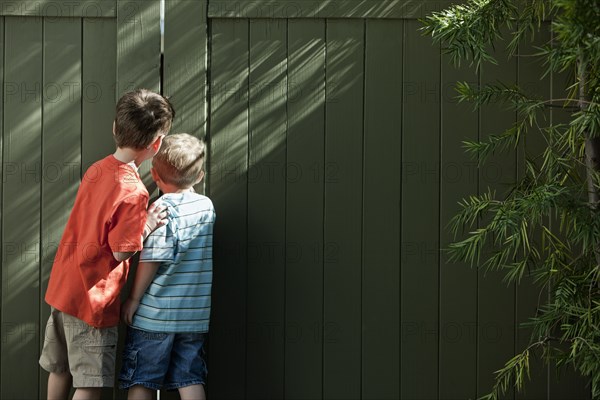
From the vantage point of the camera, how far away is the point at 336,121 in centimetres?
361

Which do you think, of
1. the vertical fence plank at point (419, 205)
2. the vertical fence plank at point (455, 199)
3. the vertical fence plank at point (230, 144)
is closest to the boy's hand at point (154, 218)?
the vertical fence plank at point (230, 144)

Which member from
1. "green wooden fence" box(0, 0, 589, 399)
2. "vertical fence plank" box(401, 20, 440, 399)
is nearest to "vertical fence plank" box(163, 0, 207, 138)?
"green wooden fence" box(0, 0, 589, 399)

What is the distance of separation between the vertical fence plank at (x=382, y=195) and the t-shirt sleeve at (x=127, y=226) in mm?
950

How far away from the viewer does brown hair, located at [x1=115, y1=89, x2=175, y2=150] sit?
325cm

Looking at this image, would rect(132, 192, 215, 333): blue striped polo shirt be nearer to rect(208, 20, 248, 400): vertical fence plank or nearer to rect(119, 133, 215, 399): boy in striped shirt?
rect(119, 133, 215, 399): boy in striped shirt

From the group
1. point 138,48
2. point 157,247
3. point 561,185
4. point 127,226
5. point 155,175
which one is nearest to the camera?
point 561,185

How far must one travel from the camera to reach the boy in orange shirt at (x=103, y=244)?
320 cm

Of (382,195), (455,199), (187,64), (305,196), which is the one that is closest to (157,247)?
(305,196)

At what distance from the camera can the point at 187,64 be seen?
357cm

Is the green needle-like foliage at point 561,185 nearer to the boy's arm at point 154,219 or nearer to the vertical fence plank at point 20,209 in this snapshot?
the boy's arm at point 154,219

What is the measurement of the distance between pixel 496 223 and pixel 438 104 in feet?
2.80

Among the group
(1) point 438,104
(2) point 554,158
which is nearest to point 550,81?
(1) point 438,104

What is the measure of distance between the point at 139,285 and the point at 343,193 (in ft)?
3.01

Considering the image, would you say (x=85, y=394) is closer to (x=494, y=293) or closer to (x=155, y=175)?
(x=155, y=175)
